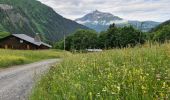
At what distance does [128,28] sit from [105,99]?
11815 centimetres

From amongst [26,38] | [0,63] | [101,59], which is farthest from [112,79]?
[26,38]

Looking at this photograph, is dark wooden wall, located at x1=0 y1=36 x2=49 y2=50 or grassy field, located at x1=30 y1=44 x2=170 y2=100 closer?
grassy field, located at x1=30 y1=44 x2=170 y2=100

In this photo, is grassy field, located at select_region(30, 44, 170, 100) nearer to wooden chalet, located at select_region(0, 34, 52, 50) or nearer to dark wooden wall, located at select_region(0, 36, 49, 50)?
wooden chalet, located at select_region(0, 34, 52, 50)

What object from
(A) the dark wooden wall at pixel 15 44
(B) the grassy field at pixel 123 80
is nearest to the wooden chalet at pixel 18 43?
(A) the dark wooden wall at pixel 15 44

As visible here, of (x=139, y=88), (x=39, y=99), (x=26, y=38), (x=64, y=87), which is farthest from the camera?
(x=26, y=38)

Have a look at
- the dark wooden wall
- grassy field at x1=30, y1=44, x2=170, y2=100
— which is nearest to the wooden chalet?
the dark wooden wall

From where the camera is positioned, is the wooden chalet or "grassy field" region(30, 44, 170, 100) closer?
"grassy field" region(30, 44, 170, 100)

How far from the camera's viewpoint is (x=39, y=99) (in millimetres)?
11234

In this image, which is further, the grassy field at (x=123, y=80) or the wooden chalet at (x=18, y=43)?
the wooden chalet at (x=18, y=43)

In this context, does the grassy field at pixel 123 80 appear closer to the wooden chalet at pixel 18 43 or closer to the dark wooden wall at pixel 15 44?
the wooden chalet at pixel 18 43

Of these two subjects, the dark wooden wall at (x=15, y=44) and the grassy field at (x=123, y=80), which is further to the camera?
the dark wooden wall at (x=15, y=44)

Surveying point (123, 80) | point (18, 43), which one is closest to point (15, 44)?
point (18, 43)

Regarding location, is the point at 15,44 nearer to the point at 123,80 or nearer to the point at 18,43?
the point at 18,43

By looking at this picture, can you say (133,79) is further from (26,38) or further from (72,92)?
(26,38)
